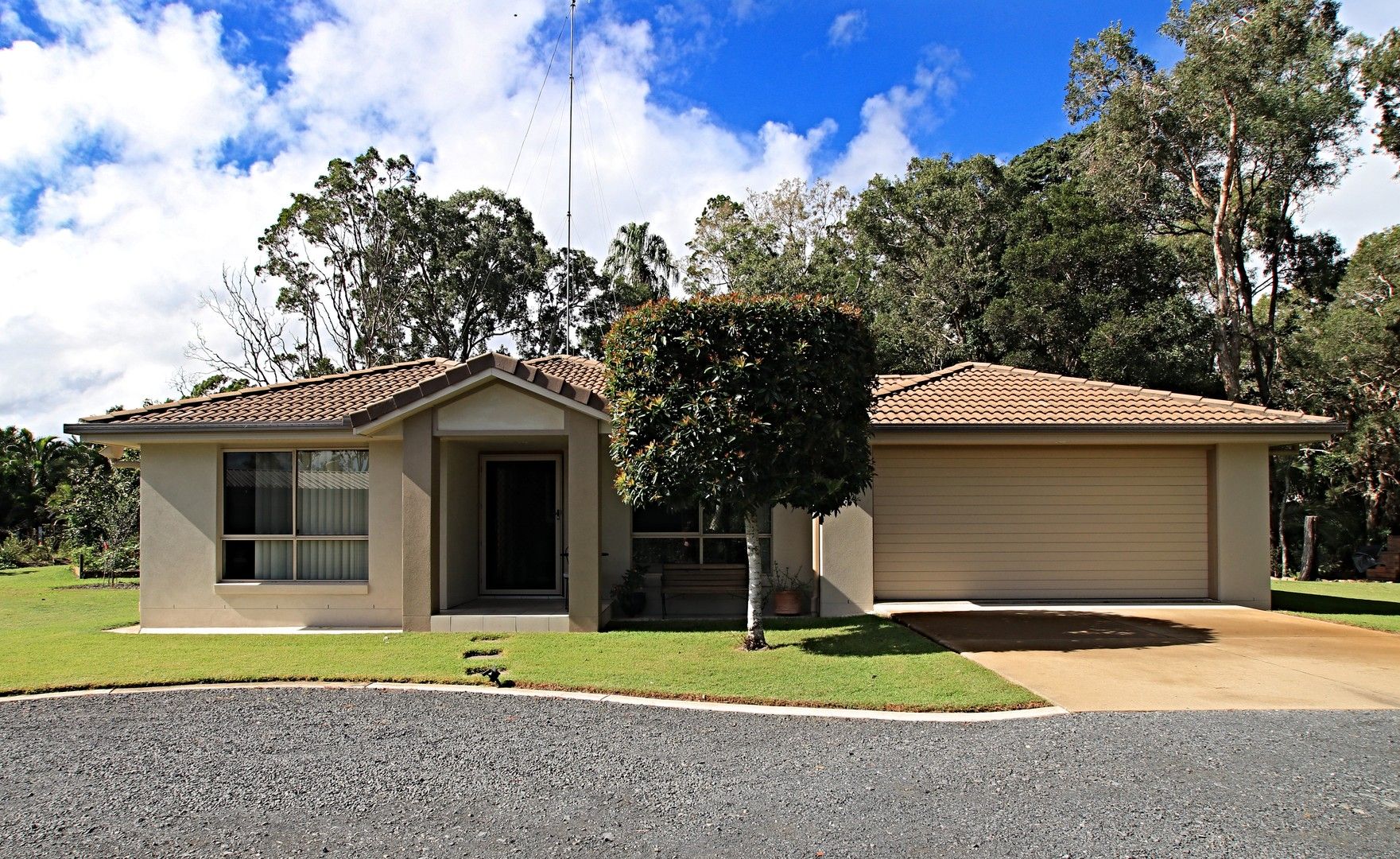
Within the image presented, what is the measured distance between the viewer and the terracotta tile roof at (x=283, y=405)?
11844mm

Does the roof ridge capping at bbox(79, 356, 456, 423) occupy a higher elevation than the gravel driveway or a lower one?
higher

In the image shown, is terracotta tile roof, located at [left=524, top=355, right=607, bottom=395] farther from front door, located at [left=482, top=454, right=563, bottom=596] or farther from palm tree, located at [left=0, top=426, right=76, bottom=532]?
palm tree, located at [left=0, top=426, right=76, bottom=532]

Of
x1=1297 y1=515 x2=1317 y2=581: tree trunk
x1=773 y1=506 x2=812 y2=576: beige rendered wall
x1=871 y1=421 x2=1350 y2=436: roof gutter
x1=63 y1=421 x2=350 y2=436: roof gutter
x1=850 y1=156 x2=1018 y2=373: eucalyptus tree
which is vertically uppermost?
x1=850 y1=156 x2=1018 y2=373: eucalyptus tree

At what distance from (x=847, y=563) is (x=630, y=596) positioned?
3.08 meters

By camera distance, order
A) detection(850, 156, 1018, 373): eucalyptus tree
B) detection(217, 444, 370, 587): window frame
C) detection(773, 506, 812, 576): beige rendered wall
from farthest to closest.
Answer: detection(850, 156, 1018, 373): eucalyptus tree → detection(773, 506, 812, 576): beige rendered wall → detection(217, 444, 370, 587): window frame

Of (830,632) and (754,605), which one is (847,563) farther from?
(754,605)

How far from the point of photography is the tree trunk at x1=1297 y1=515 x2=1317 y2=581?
21953 mm

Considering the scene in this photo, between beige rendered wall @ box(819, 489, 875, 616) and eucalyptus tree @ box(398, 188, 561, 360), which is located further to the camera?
eucalyptus tree @ box(398, 188, 561, 360)

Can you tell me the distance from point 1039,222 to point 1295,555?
40.4 feet

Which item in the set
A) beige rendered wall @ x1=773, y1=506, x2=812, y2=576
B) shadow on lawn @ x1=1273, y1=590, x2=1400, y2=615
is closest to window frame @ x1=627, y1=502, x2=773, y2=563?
beige rendered wall @ x1=773, y1=506, x2=812, y2=576

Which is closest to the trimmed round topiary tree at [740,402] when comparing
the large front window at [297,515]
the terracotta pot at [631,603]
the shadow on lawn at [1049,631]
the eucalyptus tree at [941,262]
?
the shadow on lawn at [1049,631]

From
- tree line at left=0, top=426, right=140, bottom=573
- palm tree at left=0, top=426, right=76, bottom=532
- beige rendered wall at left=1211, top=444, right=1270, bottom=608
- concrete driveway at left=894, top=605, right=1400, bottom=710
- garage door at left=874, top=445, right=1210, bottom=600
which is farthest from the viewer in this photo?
palm tree at left=0, top=426, right=76, bottom=532

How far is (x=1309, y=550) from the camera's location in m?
22.1

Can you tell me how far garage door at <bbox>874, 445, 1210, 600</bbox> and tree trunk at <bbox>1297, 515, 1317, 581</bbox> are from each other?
38.4 ft
